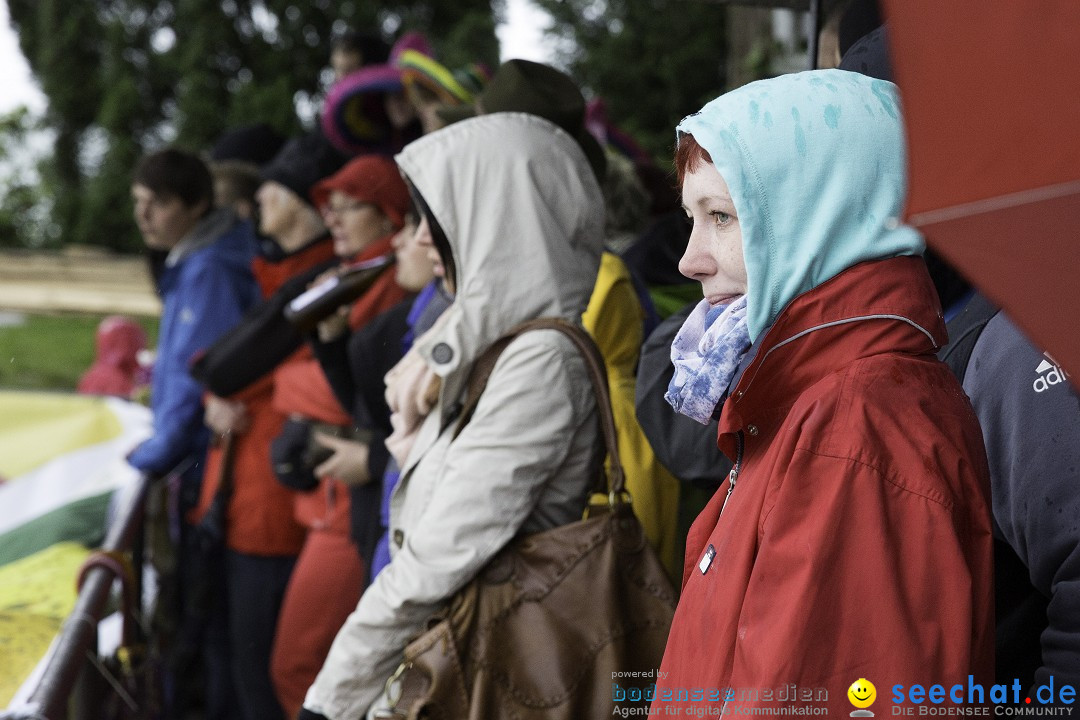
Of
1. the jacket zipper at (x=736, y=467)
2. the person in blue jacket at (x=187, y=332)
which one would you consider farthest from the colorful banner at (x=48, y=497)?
the jacket zipper at (x=736, y=467)

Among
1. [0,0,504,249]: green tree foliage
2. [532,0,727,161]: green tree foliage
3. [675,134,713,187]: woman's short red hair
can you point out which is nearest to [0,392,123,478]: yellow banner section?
[675,134,713,187]: woman's short red hair

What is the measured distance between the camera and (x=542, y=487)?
224 cm

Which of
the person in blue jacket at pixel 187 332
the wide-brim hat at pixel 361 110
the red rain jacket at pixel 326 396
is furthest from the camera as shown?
the wide-brim hat at pixel 361 110

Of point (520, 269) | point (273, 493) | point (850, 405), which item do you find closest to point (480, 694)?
point (520, 269)

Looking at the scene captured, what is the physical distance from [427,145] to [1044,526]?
4.84ft

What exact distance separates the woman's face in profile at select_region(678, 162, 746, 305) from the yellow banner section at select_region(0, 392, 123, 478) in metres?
3.99

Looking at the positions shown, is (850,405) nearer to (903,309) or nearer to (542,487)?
(903,309)

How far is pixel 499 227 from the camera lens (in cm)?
239

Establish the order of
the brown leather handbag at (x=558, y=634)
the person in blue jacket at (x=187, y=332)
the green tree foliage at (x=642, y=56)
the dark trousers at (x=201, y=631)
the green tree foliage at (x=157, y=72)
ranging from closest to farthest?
the brown leather handbag at (x=558, y=634) → the person in blue jacket at (x=187, y=332) → the dark trousers at (x=201, y=631) → the green tree foliage at (x=642, y=56) → the green tree foliage at (x=157, y=72)

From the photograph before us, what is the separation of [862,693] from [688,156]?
0.78 m

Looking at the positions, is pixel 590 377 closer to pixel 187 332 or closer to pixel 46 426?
pixel 187 332

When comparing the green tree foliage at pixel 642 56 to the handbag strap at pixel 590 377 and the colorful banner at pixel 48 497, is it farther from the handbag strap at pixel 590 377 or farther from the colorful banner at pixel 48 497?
the handbag strap at pixel 590 377

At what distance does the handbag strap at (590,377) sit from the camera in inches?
84.4

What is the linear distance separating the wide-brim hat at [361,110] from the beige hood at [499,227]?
98.7 inches
